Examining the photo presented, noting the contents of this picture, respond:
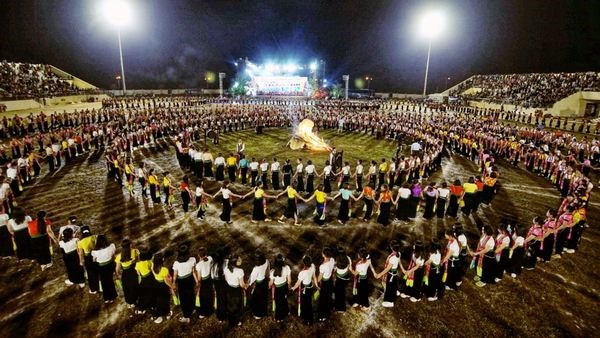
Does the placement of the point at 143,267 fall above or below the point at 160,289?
above

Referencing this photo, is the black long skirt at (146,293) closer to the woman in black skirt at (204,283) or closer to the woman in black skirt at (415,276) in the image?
the woman in black skirt at (204,283)

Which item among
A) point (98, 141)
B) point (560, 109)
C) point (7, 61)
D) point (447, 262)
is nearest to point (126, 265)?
point (447, 262)

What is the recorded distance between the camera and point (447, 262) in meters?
7.29

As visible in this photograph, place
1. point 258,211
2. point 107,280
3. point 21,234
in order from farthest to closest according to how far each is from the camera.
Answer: point 258,211 → point 21,234 → point 107,280

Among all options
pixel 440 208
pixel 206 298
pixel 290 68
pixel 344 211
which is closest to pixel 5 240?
pixel 206 298

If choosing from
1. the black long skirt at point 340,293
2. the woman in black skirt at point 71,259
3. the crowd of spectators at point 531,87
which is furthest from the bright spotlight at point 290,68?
the black long skirt at point 340,293

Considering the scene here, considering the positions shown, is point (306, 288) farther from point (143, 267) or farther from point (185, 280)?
point (143, 267)

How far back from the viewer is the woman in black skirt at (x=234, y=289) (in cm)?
594

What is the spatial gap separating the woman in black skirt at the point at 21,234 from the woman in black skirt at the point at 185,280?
15.1 feet

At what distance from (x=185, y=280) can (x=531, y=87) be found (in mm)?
50916

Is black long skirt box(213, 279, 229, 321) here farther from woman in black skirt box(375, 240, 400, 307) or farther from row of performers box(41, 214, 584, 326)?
woman in black skirt box(375, 240, 400, 307)

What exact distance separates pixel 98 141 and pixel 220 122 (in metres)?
9.00

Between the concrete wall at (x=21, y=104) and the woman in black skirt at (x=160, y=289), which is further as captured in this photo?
the concrete wall at (x=21, y=104)

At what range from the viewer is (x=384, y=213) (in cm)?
1079
